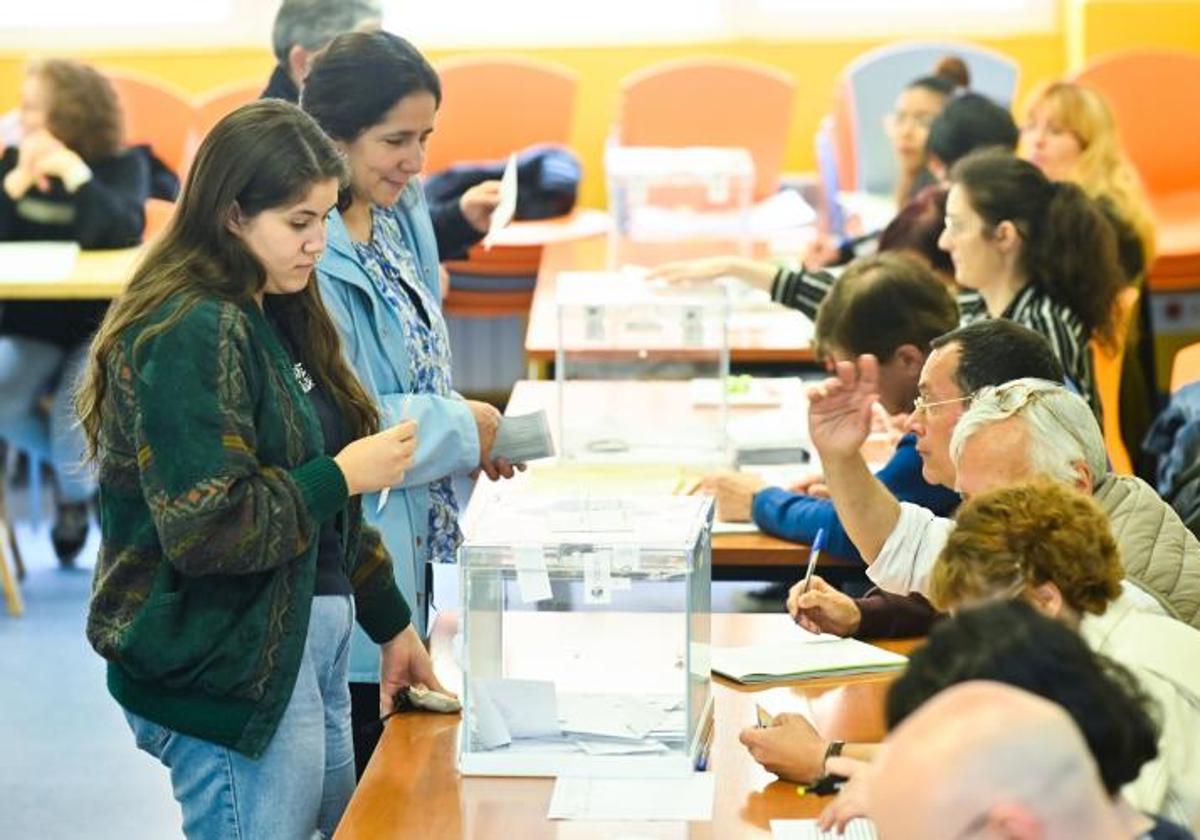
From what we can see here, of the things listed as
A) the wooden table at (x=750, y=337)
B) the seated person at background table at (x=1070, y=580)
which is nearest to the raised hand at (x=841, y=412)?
the seated person at background table at (x=1070, y=580)

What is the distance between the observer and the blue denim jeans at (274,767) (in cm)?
281

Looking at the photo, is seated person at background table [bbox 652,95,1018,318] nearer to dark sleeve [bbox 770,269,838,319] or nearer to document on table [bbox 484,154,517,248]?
dark sleeve [bbox 770,269,838,319]

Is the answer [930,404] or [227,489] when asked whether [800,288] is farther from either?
[227,489]

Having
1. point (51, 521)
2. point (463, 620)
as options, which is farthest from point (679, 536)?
point (51, 521)

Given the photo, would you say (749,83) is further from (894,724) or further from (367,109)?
(894,724)

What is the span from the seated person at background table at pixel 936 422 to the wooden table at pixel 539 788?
0.64 ft

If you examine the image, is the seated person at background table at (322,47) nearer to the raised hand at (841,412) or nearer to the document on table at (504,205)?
the document on table at (504,205)

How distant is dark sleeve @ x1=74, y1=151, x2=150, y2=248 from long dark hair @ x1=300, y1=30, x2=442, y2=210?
3806mm

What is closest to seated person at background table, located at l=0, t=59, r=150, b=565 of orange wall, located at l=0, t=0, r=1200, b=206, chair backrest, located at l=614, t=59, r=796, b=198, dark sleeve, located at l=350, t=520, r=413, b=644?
orange wall, located at l=0, t=0, r=1200, b=206

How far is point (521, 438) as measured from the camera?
12.2 feet

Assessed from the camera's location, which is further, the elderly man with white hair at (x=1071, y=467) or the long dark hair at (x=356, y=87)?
the long dark hair at (x=356, y=87)

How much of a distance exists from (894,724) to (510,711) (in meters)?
1.04

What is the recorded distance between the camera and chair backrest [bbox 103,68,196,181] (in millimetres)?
8516

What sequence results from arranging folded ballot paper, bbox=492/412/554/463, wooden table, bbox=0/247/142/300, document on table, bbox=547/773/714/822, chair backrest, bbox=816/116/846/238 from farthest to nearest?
chair backrest, bbox=816/116/846/238
wooden table, bbox=0/247/142/300
folded ballot paper, bbox=492/412/554/463
document on table, bbox=547/773/714/822
